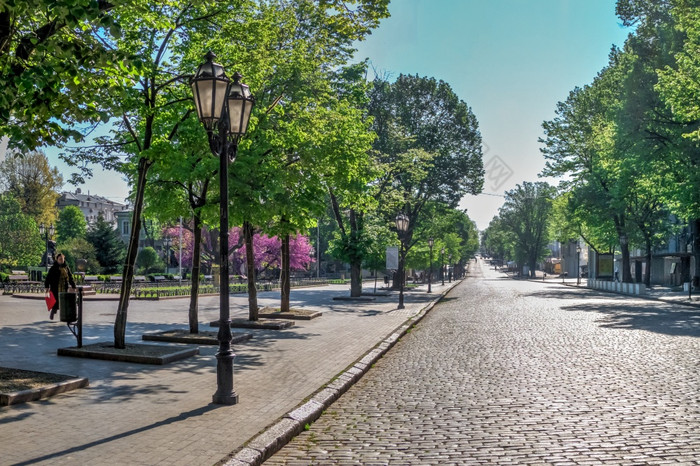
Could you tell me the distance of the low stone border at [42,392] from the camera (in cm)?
653

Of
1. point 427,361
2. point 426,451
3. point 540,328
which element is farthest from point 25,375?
point 540,328

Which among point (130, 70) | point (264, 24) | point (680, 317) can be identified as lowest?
point (680, 317)

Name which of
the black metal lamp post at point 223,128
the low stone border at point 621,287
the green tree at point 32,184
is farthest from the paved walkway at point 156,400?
the green tree at point 32,184

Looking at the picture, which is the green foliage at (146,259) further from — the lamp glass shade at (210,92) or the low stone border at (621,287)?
the lamp glass shade at (210,92)

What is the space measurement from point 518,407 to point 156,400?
4.32m

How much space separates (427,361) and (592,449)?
18.2 ft

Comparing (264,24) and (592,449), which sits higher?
(264,24)

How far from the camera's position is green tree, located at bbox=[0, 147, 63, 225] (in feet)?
225

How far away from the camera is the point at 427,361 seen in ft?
35.6

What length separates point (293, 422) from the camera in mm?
6125

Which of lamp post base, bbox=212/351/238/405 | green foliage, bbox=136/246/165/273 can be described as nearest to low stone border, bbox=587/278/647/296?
lamp post base, bbox=212/351/238/405

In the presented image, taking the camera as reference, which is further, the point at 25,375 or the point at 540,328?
the point at 540,328

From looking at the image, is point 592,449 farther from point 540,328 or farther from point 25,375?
point 540,328

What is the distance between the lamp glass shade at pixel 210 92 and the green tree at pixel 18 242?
51.3m
